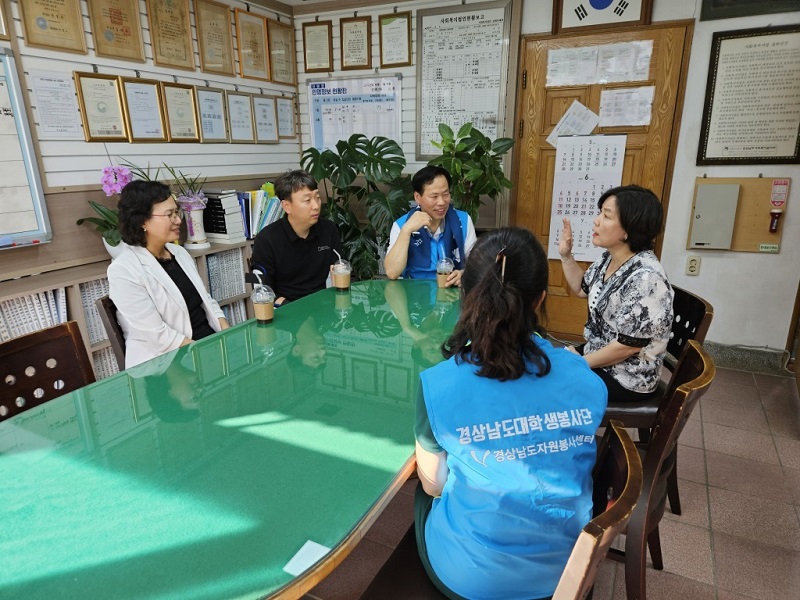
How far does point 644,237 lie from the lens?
1824 mm

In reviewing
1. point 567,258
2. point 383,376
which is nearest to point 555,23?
point 567,258

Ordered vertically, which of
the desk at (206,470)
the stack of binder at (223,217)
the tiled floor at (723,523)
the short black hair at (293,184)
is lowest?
the tiled floor at (723,523)

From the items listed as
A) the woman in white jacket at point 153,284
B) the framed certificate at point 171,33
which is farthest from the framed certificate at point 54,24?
the woman in white jacket at point 153,284

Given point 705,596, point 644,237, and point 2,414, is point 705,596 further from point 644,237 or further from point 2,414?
point 2,414

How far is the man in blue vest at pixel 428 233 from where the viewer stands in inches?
101

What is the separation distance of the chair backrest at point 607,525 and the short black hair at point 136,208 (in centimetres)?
197

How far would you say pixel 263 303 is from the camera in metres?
1.88

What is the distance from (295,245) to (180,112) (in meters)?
1.39

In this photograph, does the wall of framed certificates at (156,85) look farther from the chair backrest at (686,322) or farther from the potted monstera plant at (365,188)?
the chair backrest at (686,322)

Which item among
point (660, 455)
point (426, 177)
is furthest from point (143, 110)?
point (660, 455)

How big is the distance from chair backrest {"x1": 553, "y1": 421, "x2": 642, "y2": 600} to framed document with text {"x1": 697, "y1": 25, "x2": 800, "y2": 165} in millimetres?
2968

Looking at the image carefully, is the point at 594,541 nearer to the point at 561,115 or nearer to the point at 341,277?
the point at 341,277

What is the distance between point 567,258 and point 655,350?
654mm

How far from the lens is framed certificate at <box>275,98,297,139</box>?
4062 millimetres
